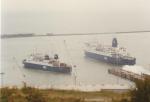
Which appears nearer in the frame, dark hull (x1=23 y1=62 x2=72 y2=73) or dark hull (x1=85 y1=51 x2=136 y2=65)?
dark hull (x1=23 y1=62 x2=72 y2=73)

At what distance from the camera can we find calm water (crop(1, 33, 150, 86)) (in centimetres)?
583

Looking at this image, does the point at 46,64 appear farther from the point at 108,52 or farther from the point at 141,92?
the point at 141,92

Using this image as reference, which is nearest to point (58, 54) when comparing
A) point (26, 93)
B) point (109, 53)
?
point (109, 53)

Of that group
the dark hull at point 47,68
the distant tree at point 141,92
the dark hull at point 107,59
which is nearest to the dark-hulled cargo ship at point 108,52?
the dark hull at point 107,59

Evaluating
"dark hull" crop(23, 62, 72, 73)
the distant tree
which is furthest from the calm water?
the distant tree

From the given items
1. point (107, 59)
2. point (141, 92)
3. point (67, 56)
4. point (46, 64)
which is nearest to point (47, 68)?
point (46, 64)

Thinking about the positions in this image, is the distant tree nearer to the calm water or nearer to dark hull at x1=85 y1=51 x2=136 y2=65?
the calm water

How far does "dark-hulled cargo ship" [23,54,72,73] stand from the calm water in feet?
0.24

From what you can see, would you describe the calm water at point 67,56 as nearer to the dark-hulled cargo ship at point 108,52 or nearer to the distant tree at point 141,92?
the dark-hulled cargo ship at point 108,52

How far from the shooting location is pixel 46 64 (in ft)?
20.3

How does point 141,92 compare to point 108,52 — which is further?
point 108,52

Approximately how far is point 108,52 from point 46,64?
1.01m

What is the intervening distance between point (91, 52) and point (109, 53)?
11.8 inches

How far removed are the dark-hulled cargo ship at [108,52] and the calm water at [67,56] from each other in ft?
0.26
